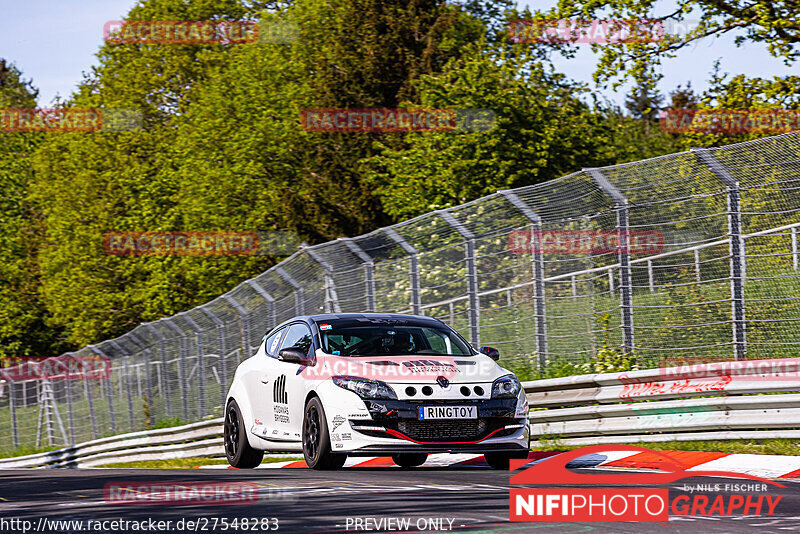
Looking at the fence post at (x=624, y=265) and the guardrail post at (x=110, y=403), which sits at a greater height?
the fence post at (x=624, y=265)

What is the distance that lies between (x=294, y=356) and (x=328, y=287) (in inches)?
269

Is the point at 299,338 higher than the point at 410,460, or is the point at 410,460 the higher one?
the point at 299,338

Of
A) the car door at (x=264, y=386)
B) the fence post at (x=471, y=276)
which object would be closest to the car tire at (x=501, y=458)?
the car door at (x=264, y=386)

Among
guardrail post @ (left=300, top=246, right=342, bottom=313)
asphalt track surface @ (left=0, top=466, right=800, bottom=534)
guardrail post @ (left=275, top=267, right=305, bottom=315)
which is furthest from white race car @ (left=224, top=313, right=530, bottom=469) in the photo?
guardrail post @ (left=275, top=267, right=305, bottom=315)

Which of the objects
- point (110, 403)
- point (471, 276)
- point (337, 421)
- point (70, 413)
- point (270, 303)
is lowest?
point (70, 413)

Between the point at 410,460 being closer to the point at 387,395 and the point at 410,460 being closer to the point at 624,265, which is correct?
the point at 387,395

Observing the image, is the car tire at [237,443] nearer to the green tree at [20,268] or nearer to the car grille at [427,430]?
the car grille at [427,430]

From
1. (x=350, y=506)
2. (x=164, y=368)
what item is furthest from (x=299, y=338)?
(x=164, y=368)

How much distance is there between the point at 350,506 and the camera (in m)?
7.53

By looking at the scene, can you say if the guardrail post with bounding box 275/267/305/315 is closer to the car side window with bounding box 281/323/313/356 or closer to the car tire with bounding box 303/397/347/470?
the car side window with bounding box 281/323/313/356

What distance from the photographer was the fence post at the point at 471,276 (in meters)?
15.1

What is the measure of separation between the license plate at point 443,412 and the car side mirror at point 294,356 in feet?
4.53

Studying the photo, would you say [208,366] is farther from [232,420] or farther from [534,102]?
[534,102]

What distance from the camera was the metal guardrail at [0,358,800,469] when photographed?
10.7m
